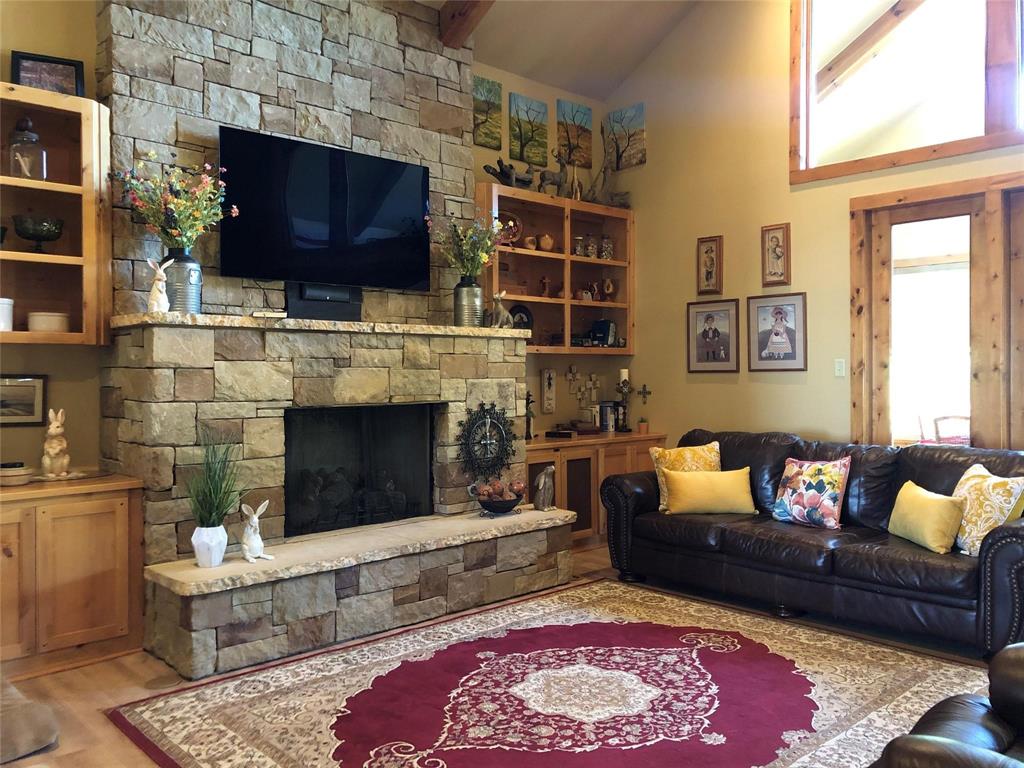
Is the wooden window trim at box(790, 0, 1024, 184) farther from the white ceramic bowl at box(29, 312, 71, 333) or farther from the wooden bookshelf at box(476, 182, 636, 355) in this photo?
the white ceramic bowl at box(29, 312, 71, 333)

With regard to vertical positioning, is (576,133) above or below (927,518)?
above

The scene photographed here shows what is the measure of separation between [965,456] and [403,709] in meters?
3.13

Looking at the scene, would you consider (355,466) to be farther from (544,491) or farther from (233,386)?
(544,491)

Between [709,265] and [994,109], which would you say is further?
[709,265]

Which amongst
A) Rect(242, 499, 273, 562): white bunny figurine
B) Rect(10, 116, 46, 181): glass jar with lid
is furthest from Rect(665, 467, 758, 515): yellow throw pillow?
Rect(10, 116, 46, 181): glass jar with lid

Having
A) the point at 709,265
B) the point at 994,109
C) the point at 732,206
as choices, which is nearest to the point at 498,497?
the point at 709,265

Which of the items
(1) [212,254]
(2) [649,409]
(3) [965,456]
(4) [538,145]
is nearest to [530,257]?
(4) [538,145]

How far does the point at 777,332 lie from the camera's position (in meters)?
5.66

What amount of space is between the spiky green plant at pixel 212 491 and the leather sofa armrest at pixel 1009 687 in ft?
9.81

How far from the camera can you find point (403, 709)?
3.04m

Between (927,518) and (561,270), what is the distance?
3.29 m

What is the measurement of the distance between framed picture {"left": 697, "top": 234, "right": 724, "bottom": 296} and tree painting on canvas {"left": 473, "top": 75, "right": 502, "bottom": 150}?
67.6 inches

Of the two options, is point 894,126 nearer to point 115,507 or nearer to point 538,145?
point 538,145

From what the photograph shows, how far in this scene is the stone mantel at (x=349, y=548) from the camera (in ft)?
11.4
